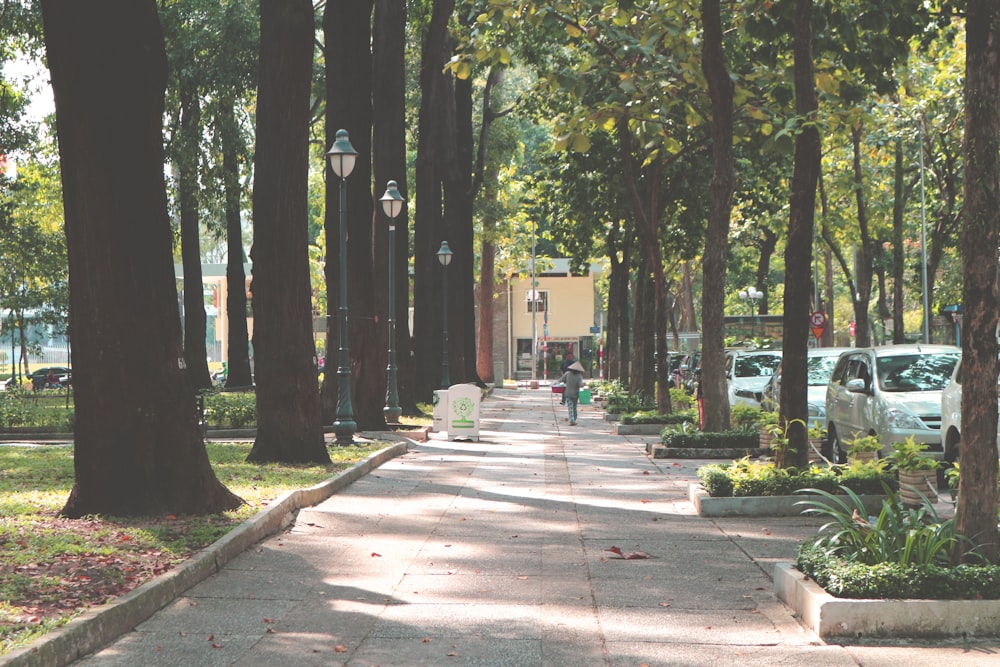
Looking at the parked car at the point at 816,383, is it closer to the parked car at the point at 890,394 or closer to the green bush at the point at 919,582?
the parked car at the point at 890,394

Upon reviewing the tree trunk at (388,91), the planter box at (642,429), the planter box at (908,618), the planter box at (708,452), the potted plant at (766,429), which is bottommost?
the planter box at (642,429)

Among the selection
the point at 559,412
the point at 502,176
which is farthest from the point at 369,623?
the point at 502,176

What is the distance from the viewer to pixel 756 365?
28.8 metres

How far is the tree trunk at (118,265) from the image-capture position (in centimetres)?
1057

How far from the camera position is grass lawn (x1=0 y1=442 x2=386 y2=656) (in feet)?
23.6

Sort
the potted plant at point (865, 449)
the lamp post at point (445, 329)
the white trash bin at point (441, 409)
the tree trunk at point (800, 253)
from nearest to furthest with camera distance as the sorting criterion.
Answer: the tree trunk at point (800, 253) < the potted plant at point (865, 449) < the white trash bin at point (441, 409) < the lamp post at point (445, 329)

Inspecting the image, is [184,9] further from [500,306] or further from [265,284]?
[500,306]

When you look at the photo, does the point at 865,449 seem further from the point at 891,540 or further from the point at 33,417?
the point at 33,417

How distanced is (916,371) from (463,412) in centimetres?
1035

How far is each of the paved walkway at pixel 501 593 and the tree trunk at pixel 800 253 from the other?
1.35 metres

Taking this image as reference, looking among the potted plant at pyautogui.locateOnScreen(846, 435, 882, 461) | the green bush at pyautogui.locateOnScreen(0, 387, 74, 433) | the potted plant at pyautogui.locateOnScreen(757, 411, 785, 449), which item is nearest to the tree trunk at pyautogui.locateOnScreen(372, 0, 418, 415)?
the green bush at pyautogui.locateOnScreen(0, 387, 74, 433)

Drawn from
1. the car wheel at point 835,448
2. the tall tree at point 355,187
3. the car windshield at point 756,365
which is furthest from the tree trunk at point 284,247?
the car windshield at point 756,365

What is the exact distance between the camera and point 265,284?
16.2m

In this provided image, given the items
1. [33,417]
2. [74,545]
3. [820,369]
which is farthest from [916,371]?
[33,417]
